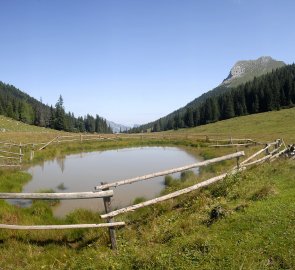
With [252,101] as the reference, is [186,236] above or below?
below

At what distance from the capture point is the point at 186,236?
28.0ft

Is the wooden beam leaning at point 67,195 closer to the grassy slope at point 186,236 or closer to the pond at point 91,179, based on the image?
the grassy slope at point 186,236

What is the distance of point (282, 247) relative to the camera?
721cm

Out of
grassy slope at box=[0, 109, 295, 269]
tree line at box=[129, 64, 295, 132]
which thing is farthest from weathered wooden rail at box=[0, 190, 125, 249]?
tree line at box=[129, 64, 295, 132]

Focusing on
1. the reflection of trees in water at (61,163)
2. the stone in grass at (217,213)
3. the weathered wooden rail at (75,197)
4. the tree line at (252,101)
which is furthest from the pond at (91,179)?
the tree line at (252,101)

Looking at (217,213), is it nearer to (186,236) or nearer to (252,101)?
(186,236)

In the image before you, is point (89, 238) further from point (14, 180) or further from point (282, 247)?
point (14, 180)

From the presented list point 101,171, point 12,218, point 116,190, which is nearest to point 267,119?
point 101,171

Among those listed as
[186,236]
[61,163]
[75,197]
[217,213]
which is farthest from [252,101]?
[75,197]

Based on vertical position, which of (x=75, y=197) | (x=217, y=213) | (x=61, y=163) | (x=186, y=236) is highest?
(x=75, y=197)

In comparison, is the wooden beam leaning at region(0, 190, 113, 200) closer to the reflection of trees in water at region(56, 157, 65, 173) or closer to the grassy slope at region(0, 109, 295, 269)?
the grassy slope at region(0, 109, 295, 269)

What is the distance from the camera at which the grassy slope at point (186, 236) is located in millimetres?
7297

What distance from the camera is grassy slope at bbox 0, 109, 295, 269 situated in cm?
730

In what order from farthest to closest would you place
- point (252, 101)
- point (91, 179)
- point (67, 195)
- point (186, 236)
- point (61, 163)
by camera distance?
1. point (252, 101)
2. point (61, 163)
3. point (91, 179)
4. point (67, 195)
5. point (186, 236)
